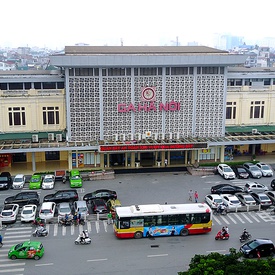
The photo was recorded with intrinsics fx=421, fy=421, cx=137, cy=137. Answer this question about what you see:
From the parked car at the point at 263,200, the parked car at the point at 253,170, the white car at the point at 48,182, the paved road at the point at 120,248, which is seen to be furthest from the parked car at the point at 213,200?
the white car at the point at 48,182

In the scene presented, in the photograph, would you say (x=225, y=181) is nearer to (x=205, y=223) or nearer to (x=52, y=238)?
(x=205, y=223)

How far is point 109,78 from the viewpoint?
46.2 m

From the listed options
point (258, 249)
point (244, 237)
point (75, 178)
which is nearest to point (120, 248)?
point (244, 237)

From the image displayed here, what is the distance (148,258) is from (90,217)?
26.3ft

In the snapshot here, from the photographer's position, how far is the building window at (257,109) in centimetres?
5278

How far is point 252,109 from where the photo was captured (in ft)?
173

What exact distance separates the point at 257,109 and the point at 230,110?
12.3 feet

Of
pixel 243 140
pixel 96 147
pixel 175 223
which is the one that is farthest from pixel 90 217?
pixel 243 140

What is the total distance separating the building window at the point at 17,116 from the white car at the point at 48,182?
27.5ft

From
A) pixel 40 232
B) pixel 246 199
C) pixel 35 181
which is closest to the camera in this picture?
pixel 40 232

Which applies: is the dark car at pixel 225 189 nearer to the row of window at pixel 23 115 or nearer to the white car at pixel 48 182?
the white car at pixel 48 182

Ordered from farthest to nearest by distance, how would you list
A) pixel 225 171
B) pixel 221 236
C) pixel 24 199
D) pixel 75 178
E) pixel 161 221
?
1. pixel 225 171
2. pixel 75 178
3. pixel 24 199
4. pixel 161 221
5. pixel 221 236

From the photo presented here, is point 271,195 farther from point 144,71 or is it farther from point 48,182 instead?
point 48,182

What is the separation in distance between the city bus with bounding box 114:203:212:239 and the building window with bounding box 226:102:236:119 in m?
23.0
